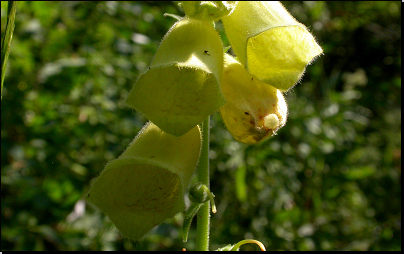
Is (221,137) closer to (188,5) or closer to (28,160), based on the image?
(28,160)

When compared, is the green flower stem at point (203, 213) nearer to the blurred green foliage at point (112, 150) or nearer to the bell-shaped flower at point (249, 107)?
the bell-shaped flower at point (249, 107)

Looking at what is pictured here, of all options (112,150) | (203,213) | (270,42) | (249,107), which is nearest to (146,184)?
(203,213)

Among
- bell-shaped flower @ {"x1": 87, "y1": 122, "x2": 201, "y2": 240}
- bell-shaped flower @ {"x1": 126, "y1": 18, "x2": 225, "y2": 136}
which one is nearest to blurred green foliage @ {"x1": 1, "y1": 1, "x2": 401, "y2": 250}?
bell-shaped flower @ {"x1": 87, "y1": 122, "x2": 201, "y2": 240}

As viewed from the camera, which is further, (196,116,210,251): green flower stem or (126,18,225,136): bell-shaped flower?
(196,116,210,251): green flower stem

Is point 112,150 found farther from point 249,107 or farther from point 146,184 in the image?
point 249,107

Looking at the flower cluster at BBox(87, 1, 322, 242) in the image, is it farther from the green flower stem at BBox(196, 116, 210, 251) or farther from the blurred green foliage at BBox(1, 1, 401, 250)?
the blurred green foliage at BBox(1, 1, 401, 250)

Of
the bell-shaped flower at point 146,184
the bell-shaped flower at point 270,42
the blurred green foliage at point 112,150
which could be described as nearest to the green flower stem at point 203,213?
the bell-shaped flower at point 146,184

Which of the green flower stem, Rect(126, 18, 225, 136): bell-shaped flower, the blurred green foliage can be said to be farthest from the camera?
the blurred green foliage
